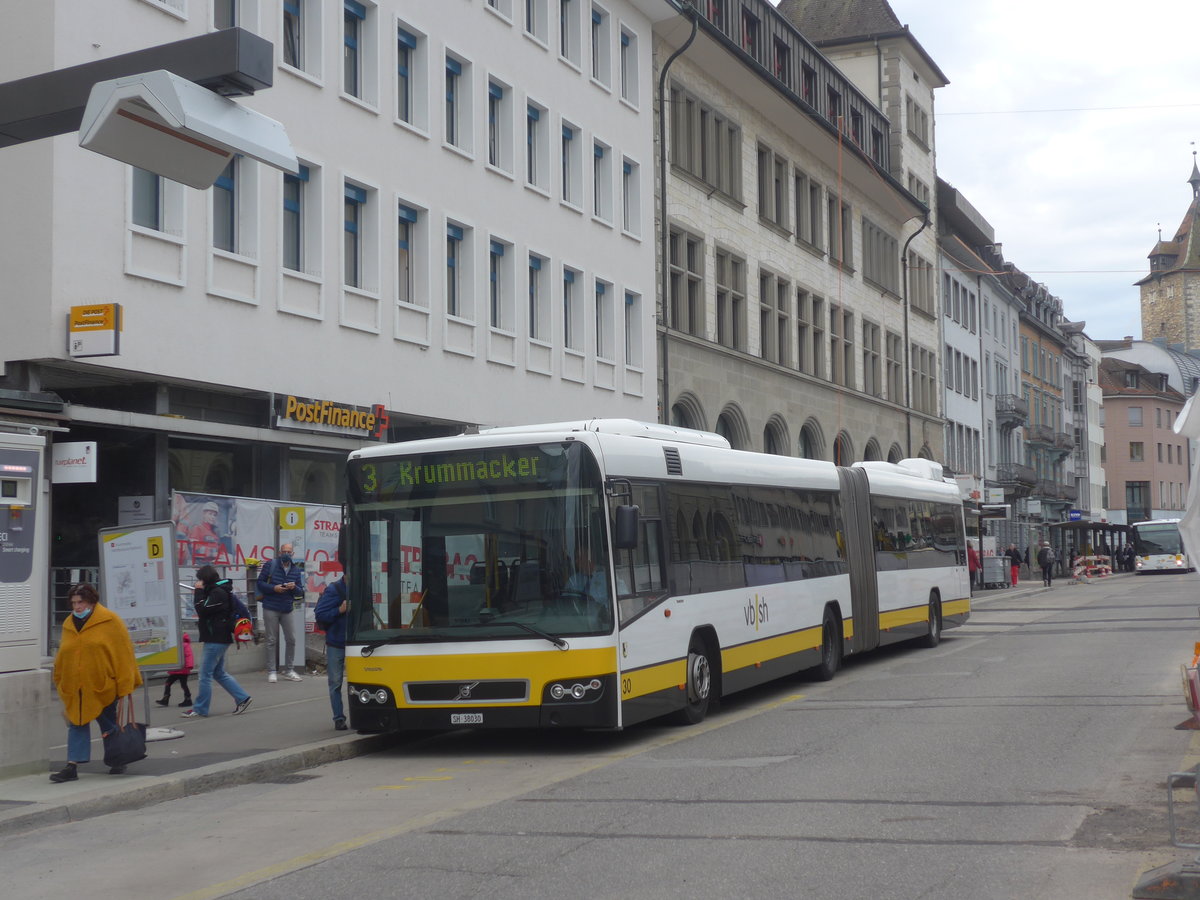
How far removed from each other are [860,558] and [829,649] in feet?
6.50

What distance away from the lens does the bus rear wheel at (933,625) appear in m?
24.7

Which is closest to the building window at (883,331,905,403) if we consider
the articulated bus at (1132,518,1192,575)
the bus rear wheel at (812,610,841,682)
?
the articulated bus at (1132,518,1192,575)

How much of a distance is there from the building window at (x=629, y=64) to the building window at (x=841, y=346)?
1490cm

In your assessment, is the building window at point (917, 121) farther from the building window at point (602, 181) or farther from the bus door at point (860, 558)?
the bus door at point (860, 558)

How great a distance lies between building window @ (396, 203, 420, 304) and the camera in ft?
83.5

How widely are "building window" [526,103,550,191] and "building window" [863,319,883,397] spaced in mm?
23022

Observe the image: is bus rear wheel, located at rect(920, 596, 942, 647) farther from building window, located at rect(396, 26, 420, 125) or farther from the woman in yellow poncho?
the woman in yellow poncho

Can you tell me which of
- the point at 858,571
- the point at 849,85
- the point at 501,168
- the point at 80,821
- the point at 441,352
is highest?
the point at 849,85

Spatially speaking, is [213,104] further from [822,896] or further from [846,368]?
[846,368]

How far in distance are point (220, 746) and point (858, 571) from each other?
9957mm

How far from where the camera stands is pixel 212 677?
51.6ft

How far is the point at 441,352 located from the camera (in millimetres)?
26172

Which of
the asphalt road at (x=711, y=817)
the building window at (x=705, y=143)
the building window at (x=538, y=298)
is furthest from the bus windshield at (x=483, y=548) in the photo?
the building window at (x=705, y=143)

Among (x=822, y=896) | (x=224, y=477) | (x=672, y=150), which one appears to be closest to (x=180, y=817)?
(x=822, y=896)
